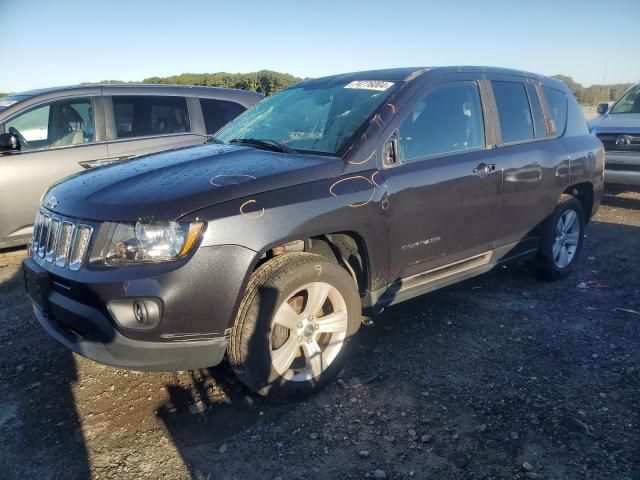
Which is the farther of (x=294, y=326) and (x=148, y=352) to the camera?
(x=294, y=326)

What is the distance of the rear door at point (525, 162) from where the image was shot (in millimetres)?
4113

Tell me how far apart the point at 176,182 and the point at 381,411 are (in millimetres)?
1679

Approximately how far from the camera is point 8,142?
5.16m

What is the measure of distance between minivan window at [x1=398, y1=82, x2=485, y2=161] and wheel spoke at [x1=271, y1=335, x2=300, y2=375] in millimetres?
1374

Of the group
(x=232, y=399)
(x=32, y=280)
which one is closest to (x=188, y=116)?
(x=32, y=280)

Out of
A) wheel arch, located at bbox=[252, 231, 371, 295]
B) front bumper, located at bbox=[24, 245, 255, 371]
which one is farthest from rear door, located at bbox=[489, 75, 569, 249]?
front bumper, located at bbox=[24, 245, 255, 371]

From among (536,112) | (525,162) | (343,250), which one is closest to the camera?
(343,250)

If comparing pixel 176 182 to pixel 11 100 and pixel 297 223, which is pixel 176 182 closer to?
pixel 297 223

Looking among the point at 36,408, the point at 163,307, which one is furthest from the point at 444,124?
the point at 36,408

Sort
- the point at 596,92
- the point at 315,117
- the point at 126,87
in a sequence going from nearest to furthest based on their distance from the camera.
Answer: the point at 315,117 → the point at 126,87 → the point at 596,92

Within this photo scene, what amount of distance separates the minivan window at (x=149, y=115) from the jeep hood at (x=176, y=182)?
9.43ft

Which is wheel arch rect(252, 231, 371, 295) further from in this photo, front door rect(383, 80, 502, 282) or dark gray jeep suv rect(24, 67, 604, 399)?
front door rect(383, 80, 502, 282)

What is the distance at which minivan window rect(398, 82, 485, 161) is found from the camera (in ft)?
11.3

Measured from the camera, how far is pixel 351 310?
10.3ft
